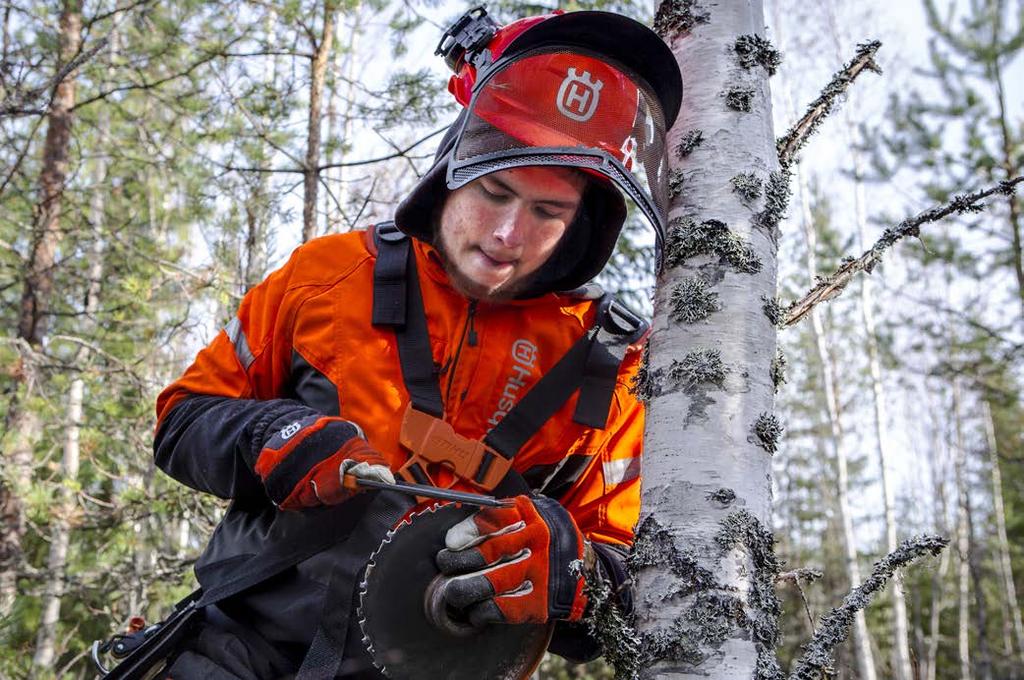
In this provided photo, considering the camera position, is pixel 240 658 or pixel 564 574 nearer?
pixel 564 574

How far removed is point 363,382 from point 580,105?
903mm

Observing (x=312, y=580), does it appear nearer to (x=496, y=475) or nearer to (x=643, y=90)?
(x=496, y=475)

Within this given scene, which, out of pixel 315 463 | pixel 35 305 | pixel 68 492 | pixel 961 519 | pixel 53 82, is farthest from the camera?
pixel 961 519

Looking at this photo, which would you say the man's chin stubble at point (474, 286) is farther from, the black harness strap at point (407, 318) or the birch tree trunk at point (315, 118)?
the birch tree trunk at point (315, 118)

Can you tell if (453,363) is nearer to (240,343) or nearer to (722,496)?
(240,343)

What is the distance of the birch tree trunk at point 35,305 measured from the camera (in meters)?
6.82

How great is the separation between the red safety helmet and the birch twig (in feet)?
2.72

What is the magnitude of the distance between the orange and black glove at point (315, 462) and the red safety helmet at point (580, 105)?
0.74 meters

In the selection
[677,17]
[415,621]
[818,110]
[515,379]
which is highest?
[677,17]

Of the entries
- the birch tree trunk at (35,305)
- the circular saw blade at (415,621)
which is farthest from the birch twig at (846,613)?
the birch tree trunk at (35,305)

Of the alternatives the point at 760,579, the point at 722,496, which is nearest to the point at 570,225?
the point at 722,496

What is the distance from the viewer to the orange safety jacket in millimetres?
2211

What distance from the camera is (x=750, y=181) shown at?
1835 mm

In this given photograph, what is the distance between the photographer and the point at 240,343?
A: 239cm
